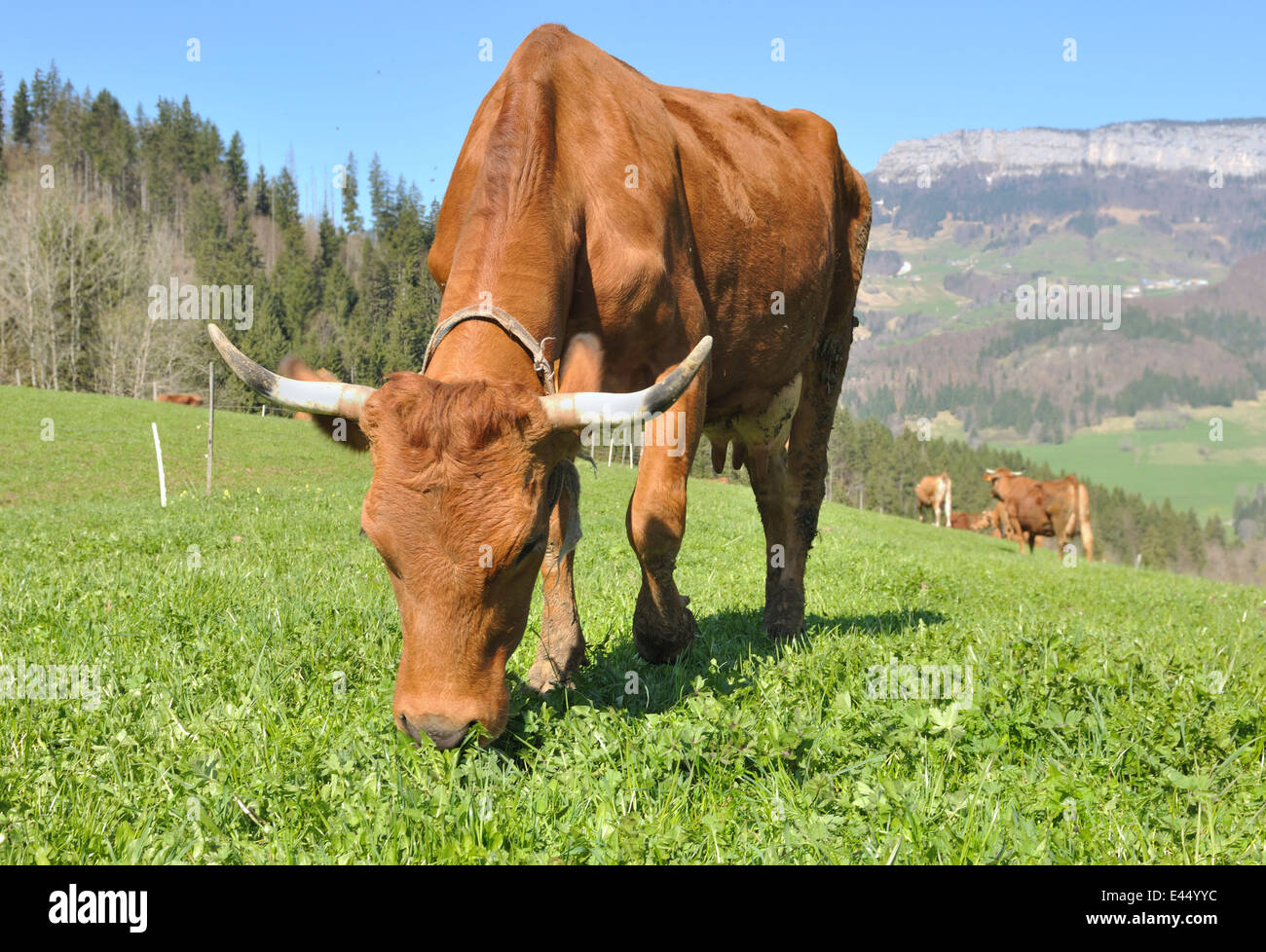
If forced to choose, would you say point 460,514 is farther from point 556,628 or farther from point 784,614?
point 784,614

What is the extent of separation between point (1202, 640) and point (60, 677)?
8.04 m

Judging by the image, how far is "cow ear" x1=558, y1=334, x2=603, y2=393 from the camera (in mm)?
3777

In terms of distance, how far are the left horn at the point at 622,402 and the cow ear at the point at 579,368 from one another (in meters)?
0.42

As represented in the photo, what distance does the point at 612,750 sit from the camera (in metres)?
3.35

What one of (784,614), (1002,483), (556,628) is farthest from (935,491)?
(556,628)

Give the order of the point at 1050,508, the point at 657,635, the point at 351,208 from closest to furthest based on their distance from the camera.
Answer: the point at 657,635 < the point at 1050,508 < the point at 351,208

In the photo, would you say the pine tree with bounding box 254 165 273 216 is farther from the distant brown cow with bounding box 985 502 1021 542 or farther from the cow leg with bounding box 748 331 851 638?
the cow leg with bounding box 748 331 851 638

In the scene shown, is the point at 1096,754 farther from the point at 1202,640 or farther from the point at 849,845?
the point at 1202,640

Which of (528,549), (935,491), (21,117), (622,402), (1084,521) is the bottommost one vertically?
Result: (1084,521)

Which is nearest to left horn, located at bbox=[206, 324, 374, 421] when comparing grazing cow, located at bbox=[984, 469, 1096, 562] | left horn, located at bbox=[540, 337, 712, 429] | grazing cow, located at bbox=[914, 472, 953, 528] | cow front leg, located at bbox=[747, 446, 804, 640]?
left horn, located at bbox=[540, 337, 712, 429]

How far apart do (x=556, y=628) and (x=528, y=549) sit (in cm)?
164

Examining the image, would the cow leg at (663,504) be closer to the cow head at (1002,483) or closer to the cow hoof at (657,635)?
the cow hoof at (657,635)

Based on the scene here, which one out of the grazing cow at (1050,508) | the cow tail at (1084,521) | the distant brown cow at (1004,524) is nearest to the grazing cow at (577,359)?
the cow tail at (1084,521)
